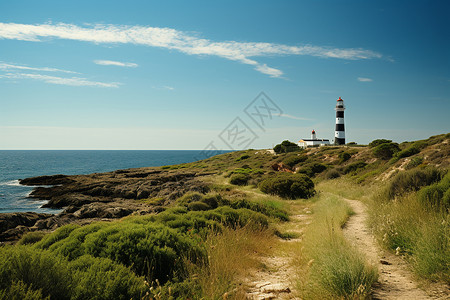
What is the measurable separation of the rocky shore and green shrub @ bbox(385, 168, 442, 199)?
1142 centimetres

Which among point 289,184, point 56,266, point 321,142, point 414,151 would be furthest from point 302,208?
point 321,142

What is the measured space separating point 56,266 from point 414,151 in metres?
32.3

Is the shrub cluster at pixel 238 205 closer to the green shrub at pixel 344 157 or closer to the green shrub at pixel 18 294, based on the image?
the green shrub at pixel 18 294

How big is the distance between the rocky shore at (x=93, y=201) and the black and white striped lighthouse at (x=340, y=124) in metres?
31.1

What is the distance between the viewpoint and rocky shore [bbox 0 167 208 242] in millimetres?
17266

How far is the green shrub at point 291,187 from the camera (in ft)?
67.3

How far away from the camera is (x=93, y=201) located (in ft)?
94.7

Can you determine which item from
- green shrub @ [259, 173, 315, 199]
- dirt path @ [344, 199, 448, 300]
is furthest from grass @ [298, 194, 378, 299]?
green shrub @ [259, 173, 315, 199]

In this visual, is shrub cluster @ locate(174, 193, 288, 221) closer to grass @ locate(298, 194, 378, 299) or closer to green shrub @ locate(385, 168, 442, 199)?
green shrub @ locate(385, 168, 442, 199)

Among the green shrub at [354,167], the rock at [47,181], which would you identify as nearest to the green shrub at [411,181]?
the green shrub at [354,167]

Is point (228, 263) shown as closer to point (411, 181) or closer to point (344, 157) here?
point (411, 181)

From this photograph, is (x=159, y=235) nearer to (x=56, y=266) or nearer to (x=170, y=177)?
(x=56, y=266)

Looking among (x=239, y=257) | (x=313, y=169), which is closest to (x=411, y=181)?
(x=239, y=257)

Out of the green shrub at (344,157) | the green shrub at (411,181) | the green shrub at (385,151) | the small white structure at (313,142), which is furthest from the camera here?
the small white structure at (313,142)
